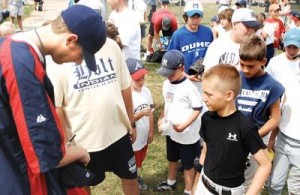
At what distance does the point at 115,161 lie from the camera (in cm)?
312

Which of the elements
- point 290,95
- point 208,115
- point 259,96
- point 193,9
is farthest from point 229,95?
point 193,9

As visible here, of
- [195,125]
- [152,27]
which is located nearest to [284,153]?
[195,125]

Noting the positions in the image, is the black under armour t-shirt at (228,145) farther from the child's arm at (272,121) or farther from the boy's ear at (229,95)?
the child's arm at (272,121)

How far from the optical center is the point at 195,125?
378 cm

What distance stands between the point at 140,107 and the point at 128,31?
139 centimetres

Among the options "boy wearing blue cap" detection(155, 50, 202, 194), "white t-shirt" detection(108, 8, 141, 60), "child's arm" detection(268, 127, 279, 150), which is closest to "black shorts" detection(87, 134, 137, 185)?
"boy wearing blue cap" detection(155, 50, 202, 194)

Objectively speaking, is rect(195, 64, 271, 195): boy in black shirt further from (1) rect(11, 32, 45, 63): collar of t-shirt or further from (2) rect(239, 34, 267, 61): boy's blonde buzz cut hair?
(1) rect(11, 32, 45, 63): collar of t-shirt

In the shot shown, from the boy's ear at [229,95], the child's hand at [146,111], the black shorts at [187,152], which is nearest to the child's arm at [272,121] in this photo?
the boy's ear at [229,95]

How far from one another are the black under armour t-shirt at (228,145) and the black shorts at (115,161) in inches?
27.5

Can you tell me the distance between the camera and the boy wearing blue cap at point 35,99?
5.51 ft

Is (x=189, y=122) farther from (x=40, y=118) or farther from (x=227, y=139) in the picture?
(x=40, y=118)

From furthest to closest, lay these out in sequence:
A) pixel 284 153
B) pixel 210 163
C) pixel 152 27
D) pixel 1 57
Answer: pixel 152 27
pixel 284 153
pixel 210 163
pixel 1 57

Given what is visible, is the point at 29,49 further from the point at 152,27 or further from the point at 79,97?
the point at 152,27

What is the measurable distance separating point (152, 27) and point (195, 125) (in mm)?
6216
